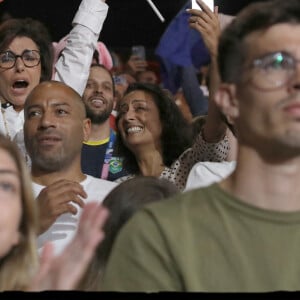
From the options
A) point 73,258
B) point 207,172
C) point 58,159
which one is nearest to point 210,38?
point 207,172

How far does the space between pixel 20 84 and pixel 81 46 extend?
0.18 m

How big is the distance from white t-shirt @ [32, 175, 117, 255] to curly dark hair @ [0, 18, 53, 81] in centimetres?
53

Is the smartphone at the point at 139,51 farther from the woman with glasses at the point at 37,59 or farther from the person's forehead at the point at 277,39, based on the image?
the person's forehead at the point at 277,39

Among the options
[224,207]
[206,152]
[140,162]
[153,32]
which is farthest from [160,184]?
[153,32]

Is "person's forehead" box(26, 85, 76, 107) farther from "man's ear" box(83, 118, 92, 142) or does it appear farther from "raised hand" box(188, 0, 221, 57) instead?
"raised hand" box(188, 0, 221, 57)

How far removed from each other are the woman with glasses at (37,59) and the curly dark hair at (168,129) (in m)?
0.19

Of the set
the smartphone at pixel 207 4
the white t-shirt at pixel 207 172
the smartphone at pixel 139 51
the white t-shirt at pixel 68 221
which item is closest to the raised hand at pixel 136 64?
the smartphone at pixel 139 51

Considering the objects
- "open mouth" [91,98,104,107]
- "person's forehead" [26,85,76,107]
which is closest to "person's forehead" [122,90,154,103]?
"open mouth" [91,98,104,107]

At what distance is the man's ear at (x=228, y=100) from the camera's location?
52.5 inches

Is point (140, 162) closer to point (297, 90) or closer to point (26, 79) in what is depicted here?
point (26, 79)

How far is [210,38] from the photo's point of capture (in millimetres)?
1925

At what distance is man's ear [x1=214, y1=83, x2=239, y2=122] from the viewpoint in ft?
4.38

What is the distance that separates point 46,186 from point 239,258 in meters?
0.70

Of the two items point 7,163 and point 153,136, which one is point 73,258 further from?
point 153,136
